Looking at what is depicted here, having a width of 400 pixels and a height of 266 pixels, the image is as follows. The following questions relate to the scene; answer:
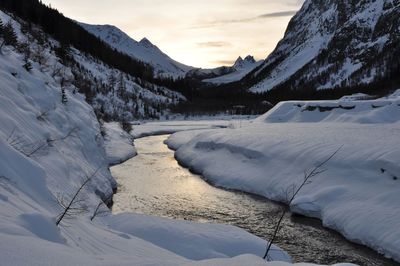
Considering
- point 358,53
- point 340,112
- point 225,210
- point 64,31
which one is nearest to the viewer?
point 225,210

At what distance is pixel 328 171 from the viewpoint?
59.6 feet

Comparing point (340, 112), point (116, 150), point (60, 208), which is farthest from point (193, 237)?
point (340, 112)

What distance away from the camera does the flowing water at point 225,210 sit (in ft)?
40.8

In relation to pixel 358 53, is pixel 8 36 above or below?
below

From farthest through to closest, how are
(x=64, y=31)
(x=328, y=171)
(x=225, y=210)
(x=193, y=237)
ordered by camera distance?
(x=64, y=31)
(x=328, y=171)
(x=225, y=210)
(x=193, y=237)

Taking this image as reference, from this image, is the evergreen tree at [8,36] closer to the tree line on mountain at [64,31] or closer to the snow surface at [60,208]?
the snow surface at [60,208]

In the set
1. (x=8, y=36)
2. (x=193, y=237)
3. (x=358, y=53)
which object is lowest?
(x=193, y=237)

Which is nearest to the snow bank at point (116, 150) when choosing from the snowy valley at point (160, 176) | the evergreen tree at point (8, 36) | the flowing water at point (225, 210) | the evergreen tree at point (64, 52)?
the snowy valley at point (160, 176)

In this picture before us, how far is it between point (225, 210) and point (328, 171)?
469cm

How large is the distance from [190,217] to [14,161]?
7.86 metres

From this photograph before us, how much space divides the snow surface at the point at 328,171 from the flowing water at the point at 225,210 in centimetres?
58

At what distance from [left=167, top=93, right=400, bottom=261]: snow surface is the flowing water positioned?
0.58 metres

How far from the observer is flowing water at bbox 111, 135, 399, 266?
12438mm

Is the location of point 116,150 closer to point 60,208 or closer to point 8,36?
point 8,36
